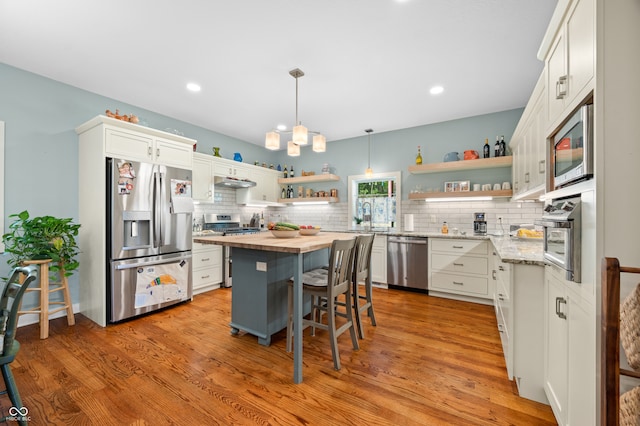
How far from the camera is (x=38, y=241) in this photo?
2.70m

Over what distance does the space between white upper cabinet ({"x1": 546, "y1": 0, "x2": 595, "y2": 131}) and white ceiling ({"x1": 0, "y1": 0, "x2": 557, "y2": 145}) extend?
84cm

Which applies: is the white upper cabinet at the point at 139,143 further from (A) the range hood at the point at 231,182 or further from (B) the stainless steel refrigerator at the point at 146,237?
(A) the range hood at the point at 231,182

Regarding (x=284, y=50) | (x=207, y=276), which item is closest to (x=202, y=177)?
(x=207, y=276)

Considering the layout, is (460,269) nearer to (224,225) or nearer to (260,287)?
(260,287)

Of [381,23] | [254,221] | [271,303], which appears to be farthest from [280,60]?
[254,221]

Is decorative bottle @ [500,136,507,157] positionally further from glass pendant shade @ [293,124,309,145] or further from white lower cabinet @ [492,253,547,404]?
glass pendant shade @ [293,124,309,145]

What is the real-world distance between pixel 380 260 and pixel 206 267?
2.81 metres

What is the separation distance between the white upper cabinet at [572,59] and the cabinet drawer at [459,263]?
2.48 meters

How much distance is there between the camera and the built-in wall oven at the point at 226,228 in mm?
4508

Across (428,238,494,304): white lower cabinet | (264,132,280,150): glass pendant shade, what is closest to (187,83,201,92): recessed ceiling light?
(264,132,280,150): glass pendant shade

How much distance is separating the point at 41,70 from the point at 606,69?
4.67 m

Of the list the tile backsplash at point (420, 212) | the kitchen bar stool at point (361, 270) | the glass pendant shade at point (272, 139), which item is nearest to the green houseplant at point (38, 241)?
the tile backsplash at point (420, 212)

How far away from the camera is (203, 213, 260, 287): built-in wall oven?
14.8 feet

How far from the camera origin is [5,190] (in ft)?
9.27
